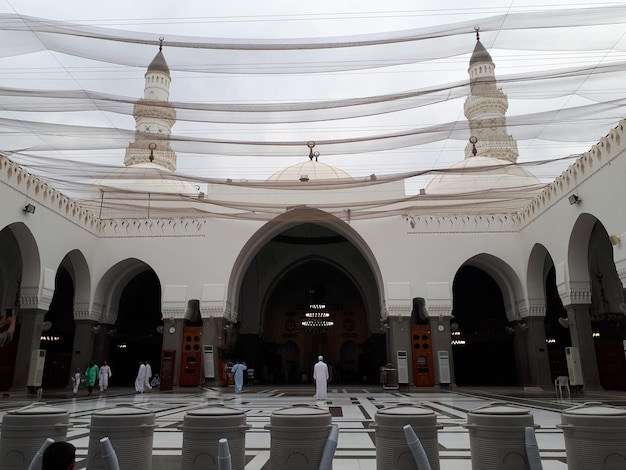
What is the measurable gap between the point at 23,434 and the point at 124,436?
Result: 0.60m

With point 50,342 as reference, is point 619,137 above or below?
above

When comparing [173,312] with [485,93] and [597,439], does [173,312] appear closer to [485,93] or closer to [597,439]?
[485,93]

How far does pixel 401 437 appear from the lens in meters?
2.85

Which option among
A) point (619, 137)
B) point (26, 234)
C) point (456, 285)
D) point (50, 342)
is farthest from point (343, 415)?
point (50, 342)

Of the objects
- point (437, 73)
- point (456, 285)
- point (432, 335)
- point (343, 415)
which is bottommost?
point (343, 415)

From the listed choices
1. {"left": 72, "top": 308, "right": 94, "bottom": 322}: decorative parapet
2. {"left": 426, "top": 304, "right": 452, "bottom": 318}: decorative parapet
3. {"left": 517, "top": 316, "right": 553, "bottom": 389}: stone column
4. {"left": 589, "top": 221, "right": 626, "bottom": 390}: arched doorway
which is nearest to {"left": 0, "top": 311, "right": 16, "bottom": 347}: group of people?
{"left": 72, "top": 308, "right": 94, "bottom": 322}: decorative parapet

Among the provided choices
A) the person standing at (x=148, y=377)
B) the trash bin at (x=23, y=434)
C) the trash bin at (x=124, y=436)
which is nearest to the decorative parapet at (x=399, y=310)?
the person standing at (x=148, y=377)

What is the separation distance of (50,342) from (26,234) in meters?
6.90

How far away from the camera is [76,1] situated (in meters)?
7.59

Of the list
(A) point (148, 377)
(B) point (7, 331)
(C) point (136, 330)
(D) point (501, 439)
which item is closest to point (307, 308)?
(C) point (136, 330)

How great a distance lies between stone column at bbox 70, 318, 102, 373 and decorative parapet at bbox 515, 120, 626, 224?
12.6 metres

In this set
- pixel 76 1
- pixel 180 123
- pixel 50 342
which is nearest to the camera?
pixel 76 1

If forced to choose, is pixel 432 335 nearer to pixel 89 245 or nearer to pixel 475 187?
pixel 475 187

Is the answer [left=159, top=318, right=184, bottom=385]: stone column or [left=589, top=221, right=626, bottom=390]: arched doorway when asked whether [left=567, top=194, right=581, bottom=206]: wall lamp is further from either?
[left=159, top=318, right=184, bottom=385]: stone column
